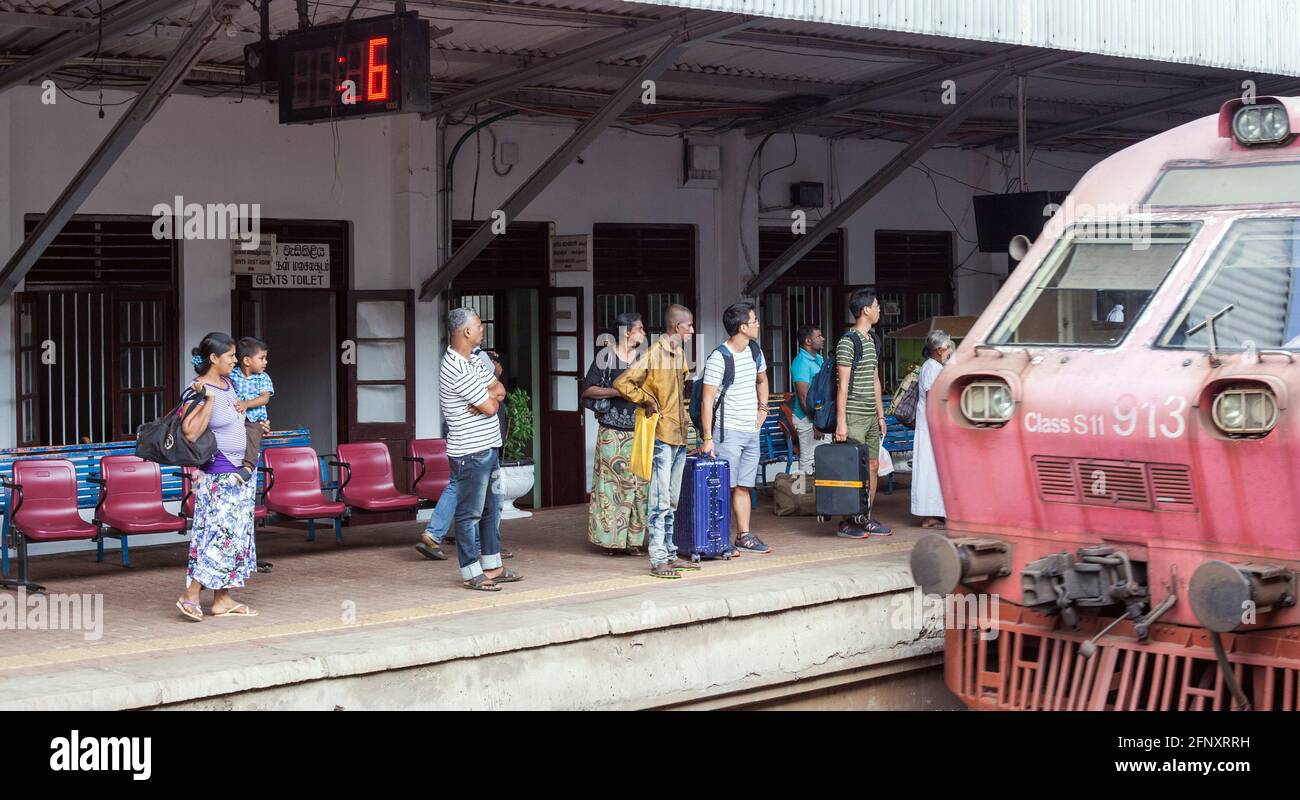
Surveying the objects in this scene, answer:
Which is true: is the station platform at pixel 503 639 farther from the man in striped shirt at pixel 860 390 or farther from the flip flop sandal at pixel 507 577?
the man in striped shirt at pixel 860 390

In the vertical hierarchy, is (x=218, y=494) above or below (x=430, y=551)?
above

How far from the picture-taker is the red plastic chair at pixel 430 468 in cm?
1174

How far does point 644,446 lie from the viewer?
9977mm

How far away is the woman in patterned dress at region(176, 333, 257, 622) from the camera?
8.41m

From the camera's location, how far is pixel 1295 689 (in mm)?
6305

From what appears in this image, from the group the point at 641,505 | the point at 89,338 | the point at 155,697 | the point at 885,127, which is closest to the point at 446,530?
the point at 641,505

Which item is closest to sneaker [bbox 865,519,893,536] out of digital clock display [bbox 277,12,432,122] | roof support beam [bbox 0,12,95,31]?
digital clock display [bbox 277,12,432,122]

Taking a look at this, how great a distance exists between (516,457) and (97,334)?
3272 mm

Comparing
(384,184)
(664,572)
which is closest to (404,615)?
(664,572)

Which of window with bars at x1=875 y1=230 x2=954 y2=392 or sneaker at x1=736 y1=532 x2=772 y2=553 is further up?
window with bars at x1=875 y1=230 x2=954 y2=392

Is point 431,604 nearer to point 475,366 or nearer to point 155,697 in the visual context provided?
point 475,366

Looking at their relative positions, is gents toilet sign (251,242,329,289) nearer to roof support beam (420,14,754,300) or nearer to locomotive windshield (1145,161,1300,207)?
roof support beam (420,14,754,300)

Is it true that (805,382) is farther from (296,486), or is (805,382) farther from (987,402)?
(987,402)

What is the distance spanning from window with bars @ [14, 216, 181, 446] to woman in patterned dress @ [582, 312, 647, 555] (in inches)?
137
